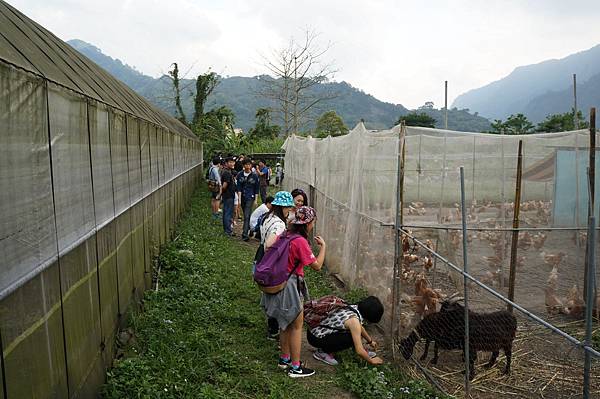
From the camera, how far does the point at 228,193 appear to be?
36.1ft

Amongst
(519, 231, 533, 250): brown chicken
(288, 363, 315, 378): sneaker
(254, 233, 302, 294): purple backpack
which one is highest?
(254, 233, 302, 294): purple backpack

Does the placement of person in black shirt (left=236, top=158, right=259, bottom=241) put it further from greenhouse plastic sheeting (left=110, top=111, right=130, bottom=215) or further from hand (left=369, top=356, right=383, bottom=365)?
hand (left=369, top=356, right=383, bottom=365)

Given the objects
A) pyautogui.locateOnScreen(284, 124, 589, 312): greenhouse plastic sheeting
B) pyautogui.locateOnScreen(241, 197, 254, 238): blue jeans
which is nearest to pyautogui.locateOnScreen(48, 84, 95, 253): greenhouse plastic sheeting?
pyautogui.locateOnScreen(284, 124, 589, 312): greenhouse plastic sheeting

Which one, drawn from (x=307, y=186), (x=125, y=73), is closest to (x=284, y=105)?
(x=307, y=186)

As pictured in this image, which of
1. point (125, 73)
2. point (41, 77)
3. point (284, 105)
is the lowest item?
point (41, 77)

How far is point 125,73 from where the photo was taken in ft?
566

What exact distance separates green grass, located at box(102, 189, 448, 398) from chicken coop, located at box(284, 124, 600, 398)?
0.67 m

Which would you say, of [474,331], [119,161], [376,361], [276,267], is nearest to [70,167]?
[119,161]

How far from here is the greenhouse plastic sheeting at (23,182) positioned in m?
2.07

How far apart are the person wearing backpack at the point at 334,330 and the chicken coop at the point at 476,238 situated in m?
0.44

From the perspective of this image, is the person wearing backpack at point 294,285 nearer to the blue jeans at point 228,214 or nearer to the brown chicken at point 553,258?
the brown chicken at point 553,258

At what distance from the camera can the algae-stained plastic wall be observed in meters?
2.13

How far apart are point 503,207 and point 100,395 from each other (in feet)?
19.9

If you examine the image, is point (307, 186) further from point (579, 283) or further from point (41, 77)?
point (41, 77)
